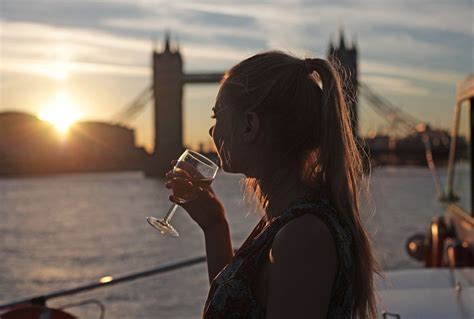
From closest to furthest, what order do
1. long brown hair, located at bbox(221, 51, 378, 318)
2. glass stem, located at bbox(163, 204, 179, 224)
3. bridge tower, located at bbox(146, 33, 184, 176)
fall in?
long brown hair, located at bbox(221, 51, 378, 318)
glass stem, located at bbox(163, 204, 179, 224)
bridge tower, located at bbox(146, 33, 184, 176)

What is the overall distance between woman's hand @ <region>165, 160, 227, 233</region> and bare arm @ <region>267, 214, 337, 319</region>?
1.27 ft

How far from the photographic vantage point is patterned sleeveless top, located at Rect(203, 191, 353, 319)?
→ 1.32 m

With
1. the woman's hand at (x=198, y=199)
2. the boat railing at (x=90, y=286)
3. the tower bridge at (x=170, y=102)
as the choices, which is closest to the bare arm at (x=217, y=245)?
the woman's hand at (x=198, y=199)

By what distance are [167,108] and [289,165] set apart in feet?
226

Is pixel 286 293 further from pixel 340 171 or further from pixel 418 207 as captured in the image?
pixel 418 207

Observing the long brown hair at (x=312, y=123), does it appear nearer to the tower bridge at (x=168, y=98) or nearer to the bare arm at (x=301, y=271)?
the bare arm at (x=301, y=271)

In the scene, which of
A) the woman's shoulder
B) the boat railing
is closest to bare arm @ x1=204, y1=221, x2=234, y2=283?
the woman's shoulder

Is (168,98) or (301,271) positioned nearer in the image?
(301,271)

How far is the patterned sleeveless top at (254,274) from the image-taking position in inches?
51.9

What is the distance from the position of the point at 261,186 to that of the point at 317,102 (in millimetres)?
153

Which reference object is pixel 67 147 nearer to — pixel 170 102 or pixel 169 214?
pixel 170 102

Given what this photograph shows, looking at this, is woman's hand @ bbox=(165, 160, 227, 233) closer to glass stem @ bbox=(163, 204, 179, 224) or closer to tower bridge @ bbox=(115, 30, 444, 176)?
glass stem @ bbox=(163, 204, 179, 224)

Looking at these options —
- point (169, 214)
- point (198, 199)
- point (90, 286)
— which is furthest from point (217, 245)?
point (90, 286)

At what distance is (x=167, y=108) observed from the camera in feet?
229
